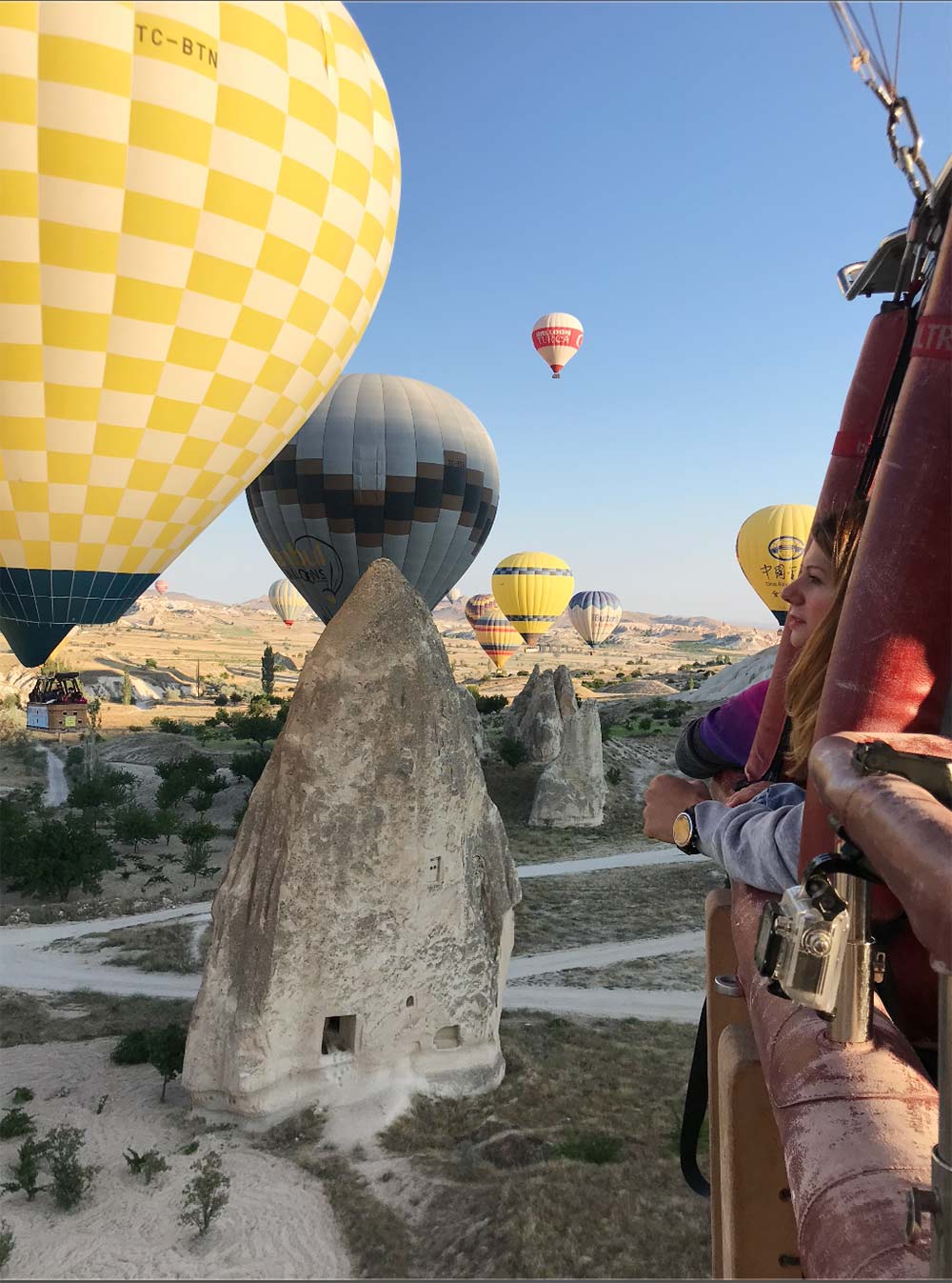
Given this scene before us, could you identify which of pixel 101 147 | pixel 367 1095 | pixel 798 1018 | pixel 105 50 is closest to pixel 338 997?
pixel 367 1095

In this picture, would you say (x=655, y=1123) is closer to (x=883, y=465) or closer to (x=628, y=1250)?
(x=628, y=1250)

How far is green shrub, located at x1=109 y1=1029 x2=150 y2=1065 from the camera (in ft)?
42.1

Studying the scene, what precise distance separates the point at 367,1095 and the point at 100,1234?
349 cm

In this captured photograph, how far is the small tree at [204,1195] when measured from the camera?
9164 mm

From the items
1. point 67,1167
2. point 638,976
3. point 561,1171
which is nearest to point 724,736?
point 561,1171

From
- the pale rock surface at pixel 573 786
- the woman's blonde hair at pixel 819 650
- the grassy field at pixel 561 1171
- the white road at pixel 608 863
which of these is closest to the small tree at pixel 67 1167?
the grassy field at pixel 561 1171

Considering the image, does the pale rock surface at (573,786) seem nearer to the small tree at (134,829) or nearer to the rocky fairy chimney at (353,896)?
the small tree at (134,829)

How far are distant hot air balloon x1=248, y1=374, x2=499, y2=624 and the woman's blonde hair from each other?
22.1m

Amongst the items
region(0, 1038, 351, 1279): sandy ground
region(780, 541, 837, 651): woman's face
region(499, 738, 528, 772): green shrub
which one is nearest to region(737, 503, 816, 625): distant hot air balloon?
region(499, 738, 528, 772): green shrub

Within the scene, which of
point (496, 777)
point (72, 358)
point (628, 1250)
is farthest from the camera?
point (496, 777)

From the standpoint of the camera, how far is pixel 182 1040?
12617mm

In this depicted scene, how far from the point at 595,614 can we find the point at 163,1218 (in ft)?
217

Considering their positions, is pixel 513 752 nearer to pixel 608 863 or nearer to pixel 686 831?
pixel 608 863

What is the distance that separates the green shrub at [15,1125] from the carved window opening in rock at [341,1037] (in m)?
3.90
